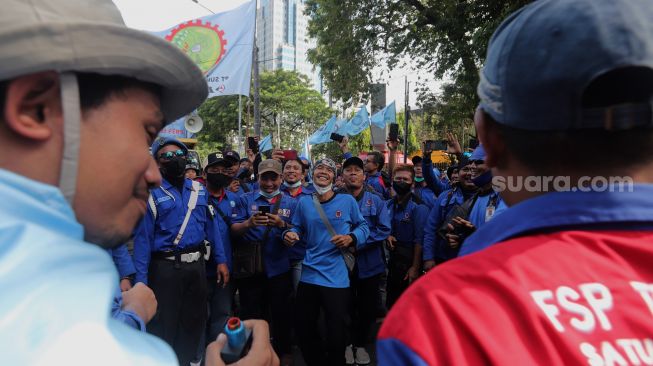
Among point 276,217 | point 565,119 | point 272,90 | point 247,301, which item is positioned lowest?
point 247,301

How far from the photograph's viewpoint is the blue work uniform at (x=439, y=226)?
14.5 ft

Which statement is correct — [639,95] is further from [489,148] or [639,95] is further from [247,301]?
[247,301]

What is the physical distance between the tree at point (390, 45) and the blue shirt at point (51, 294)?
9.53 m

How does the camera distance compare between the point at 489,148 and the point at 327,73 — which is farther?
the point at 327,73

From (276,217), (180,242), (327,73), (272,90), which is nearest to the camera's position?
(180,242)

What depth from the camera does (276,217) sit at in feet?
14.3

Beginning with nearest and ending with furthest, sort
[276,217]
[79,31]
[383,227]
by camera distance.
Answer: [79,31] < [276,217] < [383,227]

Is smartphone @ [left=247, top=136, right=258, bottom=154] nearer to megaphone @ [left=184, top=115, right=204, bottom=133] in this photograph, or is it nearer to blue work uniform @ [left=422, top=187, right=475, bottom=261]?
megaphone @ [left=184, top=115, right=204, bottom=133]

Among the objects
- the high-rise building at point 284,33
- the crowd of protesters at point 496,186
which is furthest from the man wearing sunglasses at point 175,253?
the high-rise building at point 284,33

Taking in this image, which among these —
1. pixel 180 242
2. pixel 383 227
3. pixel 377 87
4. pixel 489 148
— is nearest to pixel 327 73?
pixel 377 87

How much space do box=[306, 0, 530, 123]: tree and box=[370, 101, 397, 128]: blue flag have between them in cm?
240

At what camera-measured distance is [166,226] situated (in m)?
3.76

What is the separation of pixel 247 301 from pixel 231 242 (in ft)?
2.32

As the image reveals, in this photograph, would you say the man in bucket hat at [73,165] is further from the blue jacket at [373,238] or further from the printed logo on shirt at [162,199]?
the blue jacket at [373,238]
